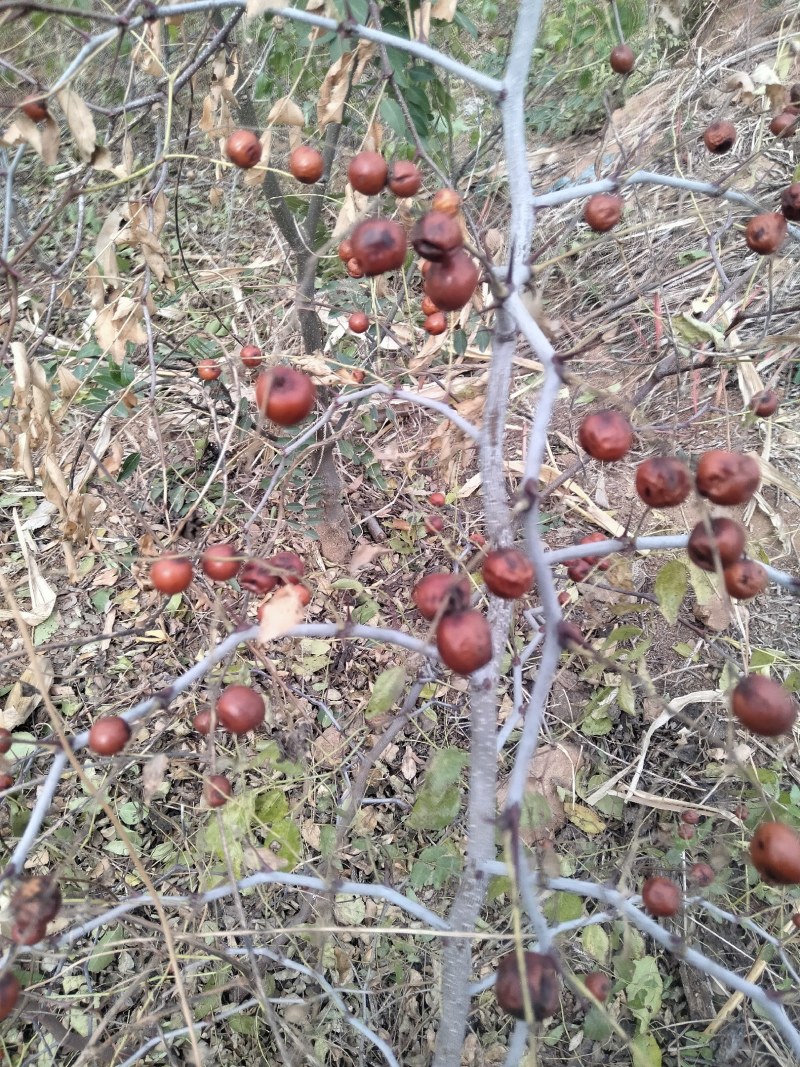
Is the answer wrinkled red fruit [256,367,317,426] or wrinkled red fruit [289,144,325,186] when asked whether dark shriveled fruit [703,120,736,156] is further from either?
wrinkled red fruit [256,367,317,426]

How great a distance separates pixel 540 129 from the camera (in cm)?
339

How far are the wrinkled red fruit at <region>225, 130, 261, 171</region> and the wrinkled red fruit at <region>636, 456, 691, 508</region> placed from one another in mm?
809

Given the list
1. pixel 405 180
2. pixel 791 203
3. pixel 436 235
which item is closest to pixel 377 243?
pixel 436 235

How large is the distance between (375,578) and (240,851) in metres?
1.24

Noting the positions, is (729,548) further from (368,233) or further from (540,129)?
(540,129)

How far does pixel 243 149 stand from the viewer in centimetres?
106

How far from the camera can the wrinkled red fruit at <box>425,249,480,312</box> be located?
723 mm

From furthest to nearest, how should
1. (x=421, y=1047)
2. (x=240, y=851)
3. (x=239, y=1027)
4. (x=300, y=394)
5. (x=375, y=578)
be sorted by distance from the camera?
(x=375, y=578) < (x=421, y=1047) < (x=239, y=1027) < (x=240, y=851) < (x=300, y=394)

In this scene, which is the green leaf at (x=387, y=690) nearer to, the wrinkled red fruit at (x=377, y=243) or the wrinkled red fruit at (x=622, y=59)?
the wrinkled red fruit at (x=377, y=243)

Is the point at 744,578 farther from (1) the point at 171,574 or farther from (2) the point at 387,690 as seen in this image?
(1) the point at 171,574

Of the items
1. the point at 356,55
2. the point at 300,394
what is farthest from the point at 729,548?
the point at 356,55

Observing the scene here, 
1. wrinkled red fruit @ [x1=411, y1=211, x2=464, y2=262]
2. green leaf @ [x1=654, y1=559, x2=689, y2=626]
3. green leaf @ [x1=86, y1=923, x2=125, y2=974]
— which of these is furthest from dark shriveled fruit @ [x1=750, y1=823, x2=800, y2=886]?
green leaf @ [x1=86, y1=923, x2=125, y2=974]

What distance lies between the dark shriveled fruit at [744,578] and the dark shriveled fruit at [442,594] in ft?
0.88

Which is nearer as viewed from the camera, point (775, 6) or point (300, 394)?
point (300, 394)
